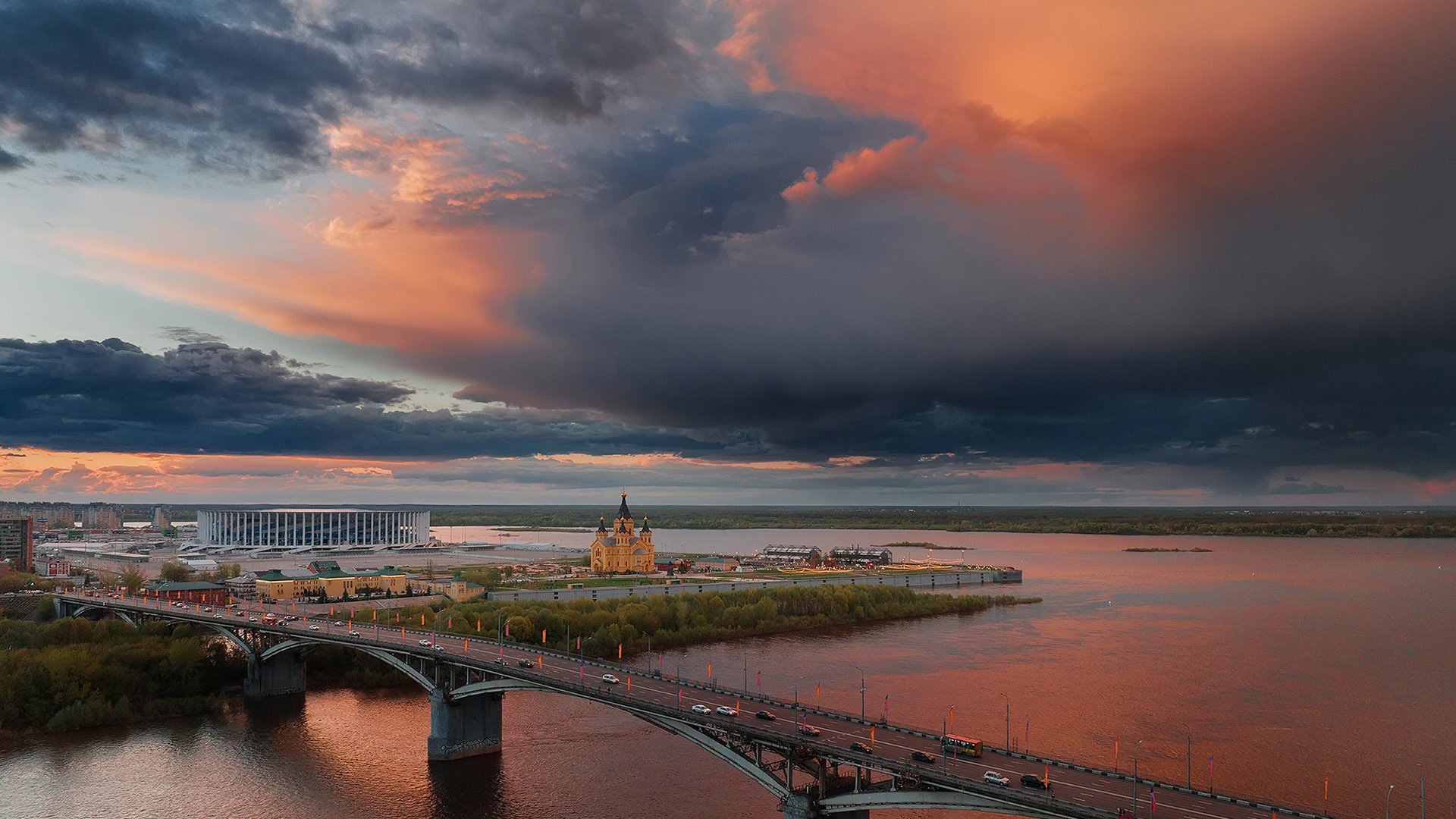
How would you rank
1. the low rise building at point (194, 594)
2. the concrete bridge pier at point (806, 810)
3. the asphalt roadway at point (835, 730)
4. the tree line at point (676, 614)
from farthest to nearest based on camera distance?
1. the low rise building at point (194, 594)
2. the tree line at point (676, 614)
3. the concrete bridge pier at point (806, 810)
4. the asphalt roadway at point (835, 730)

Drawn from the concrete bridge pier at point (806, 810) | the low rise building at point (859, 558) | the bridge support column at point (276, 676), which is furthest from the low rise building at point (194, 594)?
the low rise building at point (859, 558)

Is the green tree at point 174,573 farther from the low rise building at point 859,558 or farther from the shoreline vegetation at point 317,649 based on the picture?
the low rise building at point 859,558

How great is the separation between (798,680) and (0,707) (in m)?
41.3

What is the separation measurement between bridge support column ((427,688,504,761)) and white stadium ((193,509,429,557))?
13151 centimetres

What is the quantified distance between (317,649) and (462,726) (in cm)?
2292

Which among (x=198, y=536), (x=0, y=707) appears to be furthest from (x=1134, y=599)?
(x=198, y=536)

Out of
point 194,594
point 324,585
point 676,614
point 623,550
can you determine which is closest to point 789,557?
point 623,550

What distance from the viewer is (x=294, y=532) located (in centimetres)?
17012

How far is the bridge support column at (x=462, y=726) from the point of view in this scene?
139 ft

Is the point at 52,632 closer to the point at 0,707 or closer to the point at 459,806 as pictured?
the point at 0,707

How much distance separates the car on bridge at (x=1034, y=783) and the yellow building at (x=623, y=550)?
87.6 metres

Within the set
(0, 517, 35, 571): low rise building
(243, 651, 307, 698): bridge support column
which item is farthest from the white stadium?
(243, 651, 307, 698): bridge support column

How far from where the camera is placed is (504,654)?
50062 millimetres

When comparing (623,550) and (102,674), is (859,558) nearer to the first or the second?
(623,550)
